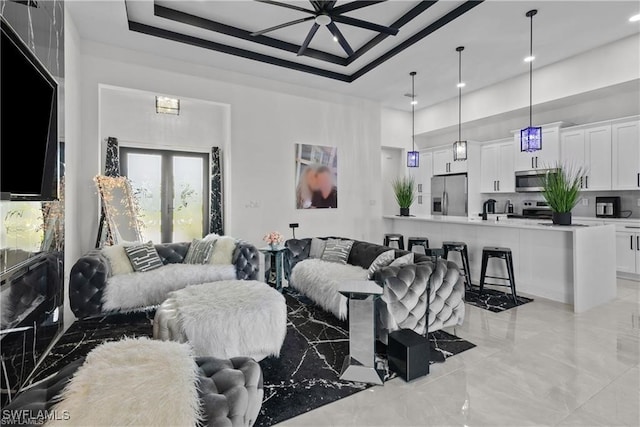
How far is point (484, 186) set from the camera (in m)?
7.14

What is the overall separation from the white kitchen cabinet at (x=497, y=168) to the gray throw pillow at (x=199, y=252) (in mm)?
6023

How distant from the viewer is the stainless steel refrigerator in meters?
7.13

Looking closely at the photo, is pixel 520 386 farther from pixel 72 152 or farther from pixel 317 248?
pixel 72 152

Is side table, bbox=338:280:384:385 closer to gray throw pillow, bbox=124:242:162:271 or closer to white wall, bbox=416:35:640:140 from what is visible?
gray throw pillow, bbox=124:242:162:271

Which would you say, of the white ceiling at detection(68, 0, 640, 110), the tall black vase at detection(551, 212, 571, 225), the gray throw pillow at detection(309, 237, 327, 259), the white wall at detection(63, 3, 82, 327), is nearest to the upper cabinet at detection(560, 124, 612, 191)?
the white ceiling at detection(68, 0, 640, 110)

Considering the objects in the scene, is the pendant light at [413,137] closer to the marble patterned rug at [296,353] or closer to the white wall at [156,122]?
the white wall at [156,122]

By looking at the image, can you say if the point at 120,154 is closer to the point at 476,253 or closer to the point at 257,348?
the point at 257,348

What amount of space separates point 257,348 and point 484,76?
6.03 m

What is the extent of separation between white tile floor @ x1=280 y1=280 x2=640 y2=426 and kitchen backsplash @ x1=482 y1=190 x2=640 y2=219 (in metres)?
3.04

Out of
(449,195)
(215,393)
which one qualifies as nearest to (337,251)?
(215,393)

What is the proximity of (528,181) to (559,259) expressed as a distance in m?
2.84

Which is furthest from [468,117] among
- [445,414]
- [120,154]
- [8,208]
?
[8,208]

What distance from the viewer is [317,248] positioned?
182 inches

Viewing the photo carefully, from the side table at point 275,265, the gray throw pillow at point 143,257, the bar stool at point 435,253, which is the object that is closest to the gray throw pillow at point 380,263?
the bar stool at point 435,253
